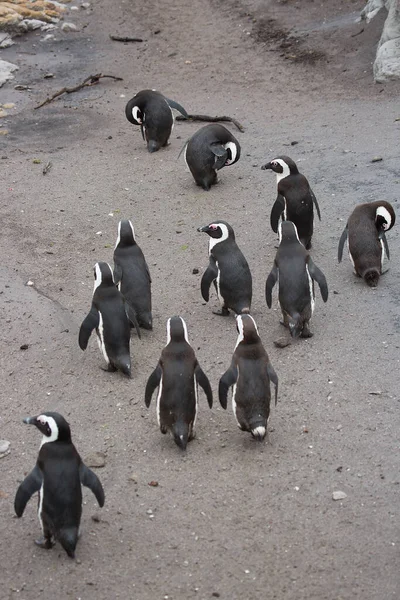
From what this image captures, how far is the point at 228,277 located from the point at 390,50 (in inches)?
257

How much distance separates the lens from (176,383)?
5.58 metres

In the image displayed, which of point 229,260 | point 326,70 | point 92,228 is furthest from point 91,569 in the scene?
point 326,70

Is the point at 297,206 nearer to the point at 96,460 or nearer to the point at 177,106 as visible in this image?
the point at 96,460

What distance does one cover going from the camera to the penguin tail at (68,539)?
15.2 feet

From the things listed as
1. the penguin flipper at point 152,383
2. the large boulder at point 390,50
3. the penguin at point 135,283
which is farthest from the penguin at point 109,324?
the large boulder at point 390,50

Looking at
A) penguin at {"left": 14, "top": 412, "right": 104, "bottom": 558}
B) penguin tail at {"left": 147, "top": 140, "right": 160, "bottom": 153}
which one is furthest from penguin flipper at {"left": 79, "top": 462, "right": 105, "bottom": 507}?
penguin tail at {"left": 147, "top": 140, "right": 160, "bottom": 153}

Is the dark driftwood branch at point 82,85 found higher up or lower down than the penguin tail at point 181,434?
lower down

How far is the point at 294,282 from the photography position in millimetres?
6840

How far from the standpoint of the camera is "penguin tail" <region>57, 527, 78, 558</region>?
4.64m

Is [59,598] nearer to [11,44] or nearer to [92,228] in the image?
[92,228]

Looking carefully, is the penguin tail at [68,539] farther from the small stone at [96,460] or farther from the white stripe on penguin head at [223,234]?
the white stripe on penguin head at [223,234]

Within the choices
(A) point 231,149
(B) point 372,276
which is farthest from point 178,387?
(A) point 231,149

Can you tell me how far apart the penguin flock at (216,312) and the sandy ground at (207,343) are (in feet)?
0.55

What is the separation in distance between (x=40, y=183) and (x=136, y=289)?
3472mm
